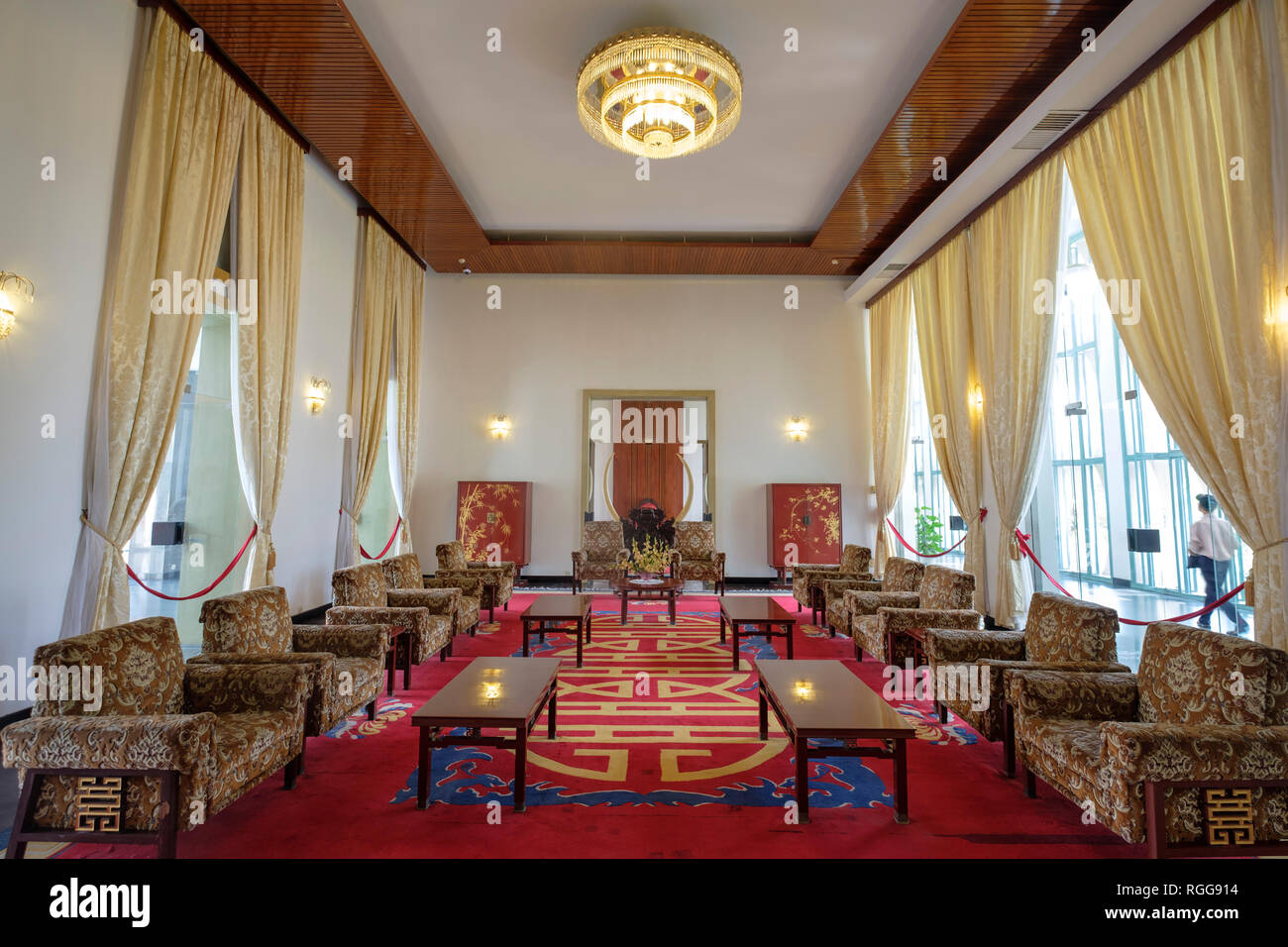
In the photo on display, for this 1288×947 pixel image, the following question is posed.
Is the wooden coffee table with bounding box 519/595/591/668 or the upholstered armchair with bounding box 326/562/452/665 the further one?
the wooden coffee table with bounding box 519/595/591/668

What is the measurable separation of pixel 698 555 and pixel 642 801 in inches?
243

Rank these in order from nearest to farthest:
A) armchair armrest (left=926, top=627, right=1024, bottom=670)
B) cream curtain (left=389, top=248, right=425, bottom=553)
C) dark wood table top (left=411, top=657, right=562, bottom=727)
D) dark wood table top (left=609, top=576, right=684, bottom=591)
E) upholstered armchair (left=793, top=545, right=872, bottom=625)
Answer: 1. dark wood table top (left=411, top=657, right=562, bottom=727)
2. armchair armrest (left=926, top=627, right=1024, bottom=670)
3. dark wood table top (left=609, top=576, right=684, bottom=591)
4. upholstered armchair (left=793, top=545, right=872, bottom=625)
5. cream curtain (left=389, top=248, right=425, bottom=553)

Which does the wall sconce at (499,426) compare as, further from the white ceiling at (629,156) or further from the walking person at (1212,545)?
the walking person at (1212,545)

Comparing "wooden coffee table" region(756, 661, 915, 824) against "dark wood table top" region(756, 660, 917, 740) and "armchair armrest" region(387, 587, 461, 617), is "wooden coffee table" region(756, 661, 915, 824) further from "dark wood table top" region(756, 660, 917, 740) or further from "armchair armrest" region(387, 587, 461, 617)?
"armchair armrest" region(387, 587, 461, 617)

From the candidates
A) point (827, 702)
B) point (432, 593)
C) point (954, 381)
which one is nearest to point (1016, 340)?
point (954, 381)

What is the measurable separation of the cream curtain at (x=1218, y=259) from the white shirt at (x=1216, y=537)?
4.44 feet

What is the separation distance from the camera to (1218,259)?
3.59 m

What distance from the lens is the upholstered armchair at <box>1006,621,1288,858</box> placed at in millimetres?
2084

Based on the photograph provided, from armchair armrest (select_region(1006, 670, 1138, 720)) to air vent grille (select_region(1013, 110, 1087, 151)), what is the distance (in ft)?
14.1

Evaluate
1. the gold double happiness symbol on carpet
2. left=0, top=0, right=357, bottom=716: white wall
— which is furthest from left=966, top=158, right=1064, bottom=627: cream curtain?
left=0, top=0, right=357, bottom=716: white wall

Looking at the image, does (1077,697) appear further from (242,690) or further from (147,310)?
(147,310)
